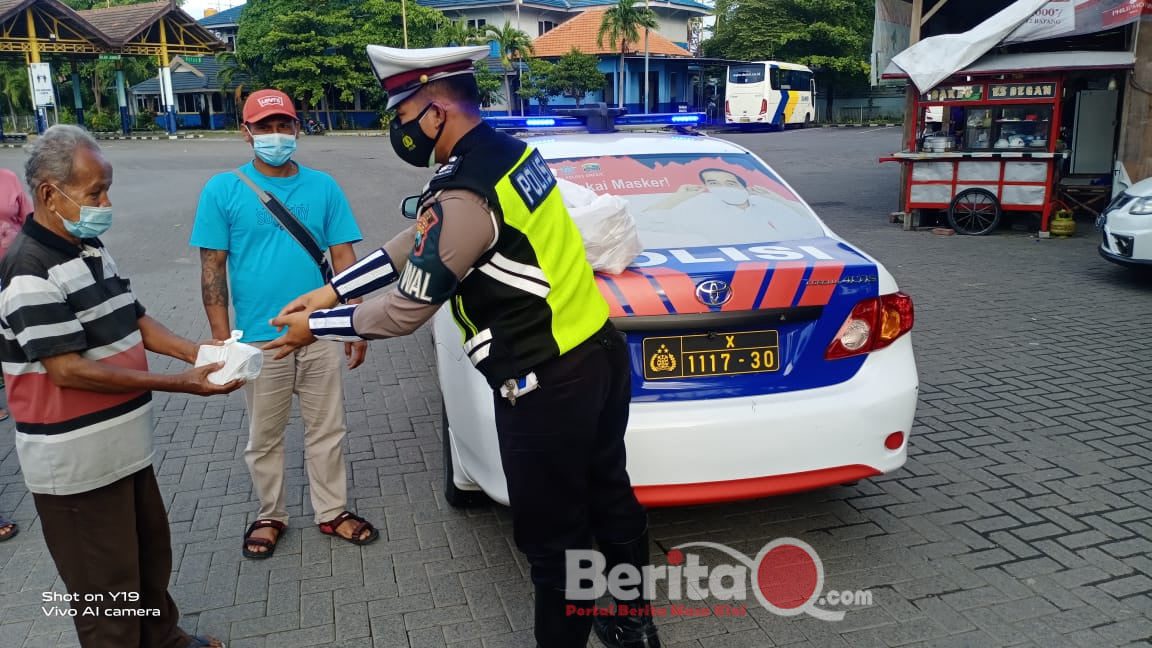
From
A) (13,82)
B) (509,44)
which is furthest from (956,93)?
(13,82)

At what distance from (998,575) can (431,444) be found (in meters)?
2.89

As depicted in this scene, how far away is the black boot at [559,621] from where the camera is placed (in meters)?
2.67

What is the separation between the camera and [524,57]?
49.6 metres

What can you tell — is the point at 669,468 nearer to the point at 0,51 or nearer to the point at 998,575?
the point at 998,575

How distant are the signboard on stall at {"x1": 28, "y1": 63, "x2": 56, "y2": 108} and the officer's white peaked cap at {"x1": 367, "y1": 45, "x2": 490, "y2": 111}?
42698 mm

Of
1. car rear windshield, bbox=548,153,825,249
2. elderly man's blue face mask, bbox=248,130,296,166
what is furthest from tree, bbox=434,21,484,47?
elderly man's blue face mask, bbox=248,130,296,166

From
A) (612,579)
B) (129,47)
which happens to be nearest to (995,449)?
(612,579)

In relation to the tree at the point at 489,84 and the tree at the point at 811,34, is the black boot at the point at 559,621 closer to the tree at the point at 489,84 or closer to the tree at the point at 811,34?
the tree at the point at 489,84

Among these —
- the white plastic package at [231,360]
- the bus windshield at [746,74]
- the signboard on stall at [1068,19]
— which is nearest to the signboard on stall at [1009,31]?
the signboard on stall at [1068,19]

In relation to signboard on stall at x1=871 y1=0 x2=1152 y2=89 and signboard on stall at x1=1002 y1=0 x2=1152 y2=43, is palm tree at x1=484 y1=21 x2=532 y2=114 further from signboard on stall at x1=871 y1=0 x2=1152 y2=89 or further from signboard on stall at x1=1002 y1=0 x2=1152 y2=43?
signboard on stall at x1=1002 y1=0 x2=1152 y2=43

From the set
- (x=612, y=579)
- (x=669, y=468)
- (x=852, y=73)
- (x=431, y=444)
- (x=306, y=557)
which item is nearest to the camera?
(x=612, y=579)

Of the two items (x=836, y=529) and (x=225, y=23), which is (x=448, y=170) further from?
(x=225, y=23)

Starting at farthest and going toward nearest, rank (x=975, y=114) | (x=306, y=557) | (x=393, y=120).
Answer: (x=975, y=114) < (x=306, y=557) < (x=393, y=120)

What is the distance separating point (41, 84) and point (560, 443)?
43481mm
